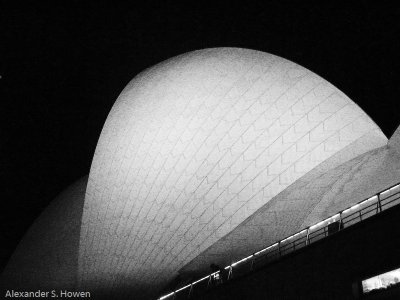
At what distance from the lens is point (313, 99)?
11.6m

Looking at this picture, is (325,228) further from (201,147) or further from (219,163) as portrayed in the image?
(201,147)

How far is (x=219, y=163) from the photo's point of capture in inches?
570

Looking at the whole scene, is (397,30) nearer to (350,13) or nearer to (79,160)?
(350,13)

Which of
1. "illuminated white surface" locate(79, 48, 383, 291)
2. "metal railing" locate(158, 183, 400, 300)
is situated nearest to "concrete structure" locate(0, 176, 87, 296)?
"illuminated white surface" locate(79, 48, 383, 291)

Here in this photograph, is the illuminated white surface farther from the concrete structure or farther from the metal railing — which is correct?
the concrete structure

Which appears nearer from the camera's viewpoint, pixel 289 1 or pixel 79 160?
pixel 289 1

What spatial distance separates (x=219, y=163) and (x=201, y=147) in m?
0.82

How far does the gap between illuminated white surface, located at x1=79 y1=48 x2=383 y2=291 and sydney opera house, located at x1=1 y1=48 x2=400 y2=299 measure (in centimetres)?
4

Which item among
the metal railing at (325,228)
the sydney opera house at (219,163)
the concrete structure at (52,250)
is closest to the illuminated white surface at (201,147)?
the sydney opera house at (219,163)

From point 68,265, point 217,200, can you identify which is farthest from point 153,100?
point 68,265

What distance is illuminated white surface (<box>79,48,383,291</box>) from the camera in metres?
11.9

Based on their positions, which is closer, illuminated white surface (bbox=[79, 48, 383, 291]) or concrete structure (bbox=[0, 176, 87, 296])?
illuminated white surface (bbox=[79, 48, 383, 291])

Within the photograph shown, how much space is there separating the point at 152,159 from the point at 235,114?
3.99 metres

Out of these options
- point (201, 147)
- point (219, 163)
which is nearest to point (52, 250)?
point (201, 147)
